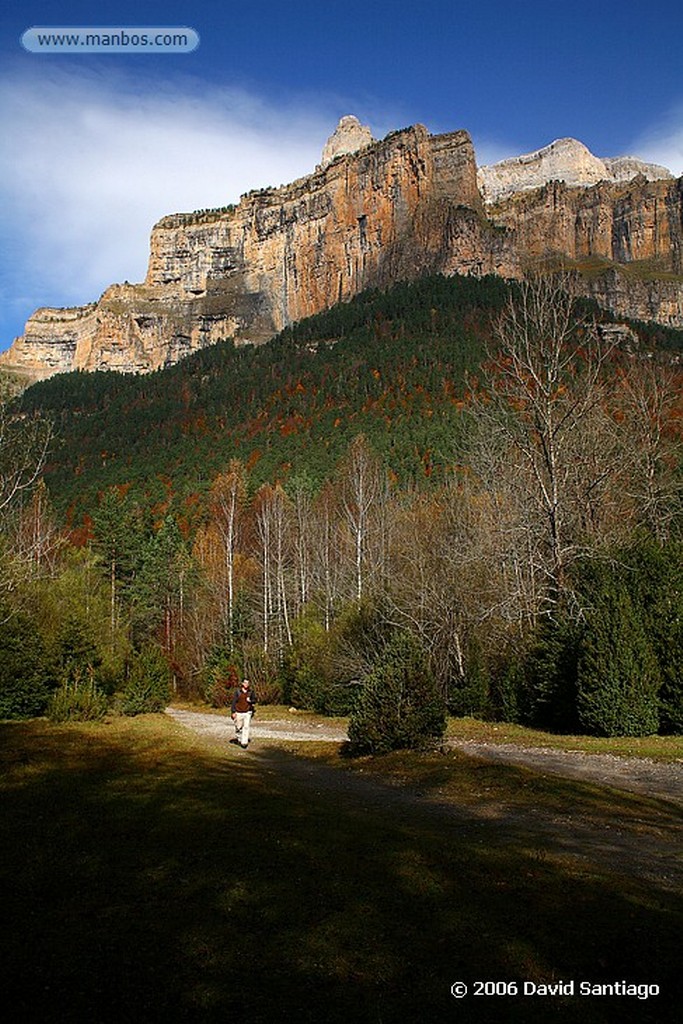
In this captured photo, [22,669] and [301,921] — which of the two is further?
[22,669]

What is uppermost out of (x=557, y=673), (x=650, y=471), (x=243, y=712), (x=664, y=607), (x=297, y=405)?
(x=297, y=405)

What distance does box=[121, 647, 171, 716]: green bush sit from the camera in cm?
2834

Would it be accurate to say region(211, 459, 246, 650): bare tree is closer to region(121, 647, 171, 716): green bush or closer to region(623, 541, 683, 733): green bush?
region(121, 647, 171, 716): green bush

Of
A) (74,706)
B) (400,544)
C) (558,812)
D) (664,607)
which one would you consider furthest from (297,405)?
(558,812)

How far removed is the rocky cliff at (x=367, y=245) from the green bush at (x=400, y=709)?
368ft

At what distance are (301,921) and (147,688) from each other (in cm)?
2580

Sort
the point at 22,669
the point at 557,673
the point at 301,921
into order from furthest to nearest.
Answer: the point at 22,669
the point at 557,673
the point at 301,921

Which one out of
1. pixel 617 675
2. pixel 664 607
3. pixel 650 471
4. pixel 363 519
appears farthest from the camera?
pixel 363 519

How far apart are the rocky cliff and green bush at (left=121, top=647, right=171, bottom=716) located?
9960cm

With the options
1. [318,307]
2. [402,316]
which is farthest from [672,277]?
[402,316]

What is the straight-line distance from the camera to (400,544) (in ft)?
102

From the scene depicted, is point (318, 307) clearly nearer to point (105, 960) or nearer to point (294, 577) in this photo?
point (294, 577)

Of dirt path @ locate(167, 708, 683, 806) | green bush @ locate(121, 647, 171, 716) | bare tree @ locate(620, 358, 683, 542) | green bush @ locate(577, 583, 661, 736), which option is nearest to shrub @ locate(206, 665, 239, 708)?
green bush @ locate(121, 647, 171, 716)

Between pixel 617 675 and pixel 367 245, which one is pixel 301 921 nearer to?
pixel 617 675
